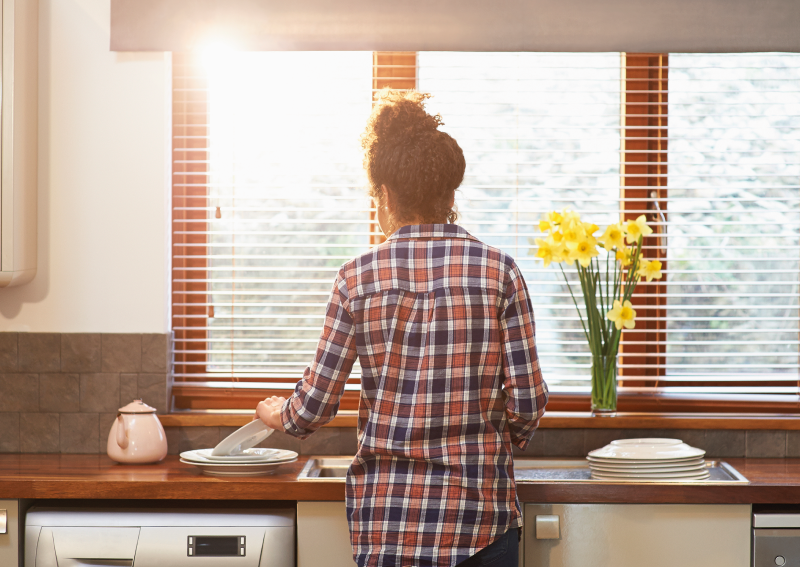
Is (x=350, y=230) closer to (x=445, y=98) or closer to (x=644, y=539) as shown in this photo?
(x=445, y=98)

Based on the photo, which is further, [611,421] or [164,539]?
[611,421]

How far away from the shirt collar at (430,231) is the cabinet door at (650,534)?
0.80m

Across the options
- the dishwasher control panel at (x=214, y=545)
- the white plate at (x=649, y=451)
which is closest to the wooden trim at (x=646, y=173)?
the white plate at (x=649, y=451)

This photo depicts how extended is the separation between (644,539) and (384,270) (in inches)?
39.6

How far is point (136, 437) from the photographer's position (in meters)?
2.27

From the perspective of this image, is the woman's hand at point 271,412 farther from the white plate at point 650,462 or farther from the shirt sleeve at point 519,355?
the white plate at point 650,462

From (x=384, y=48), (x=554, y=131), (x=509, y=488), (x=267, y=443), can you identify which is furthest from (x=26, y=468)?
(x=554, y=131)

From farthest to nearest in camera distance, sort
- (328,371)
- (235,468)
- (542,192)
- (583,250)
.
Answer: (542,192)
(583,250)
(235,468)
(328,371)

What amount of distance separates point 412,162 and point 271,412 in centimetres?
67

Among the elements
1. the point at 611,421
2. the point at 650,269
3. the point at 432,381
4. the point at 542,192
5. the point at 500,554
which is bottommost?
the point at 500,554

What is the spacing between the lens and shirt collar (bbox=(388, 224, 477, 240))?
1.60 meters

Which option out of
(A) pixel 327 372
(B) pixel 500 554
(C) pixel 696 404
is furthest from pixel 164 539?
(C) pixel 696 404

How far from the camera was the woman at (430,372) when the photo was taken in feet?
5.11

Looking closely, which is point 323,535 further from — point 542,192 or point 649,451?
point 542,192
